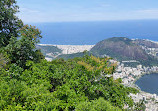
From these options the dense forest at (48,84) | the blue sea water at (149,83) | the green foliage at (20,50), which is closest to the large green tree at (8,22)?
the dense forest at (48,84)

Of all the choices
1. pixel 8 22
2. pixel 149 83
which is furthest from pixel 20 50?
pixel 149 83

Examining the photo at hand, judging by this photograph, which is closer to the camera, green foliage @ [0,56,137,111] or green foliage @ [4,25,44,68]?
green foliage @ [0,56,137,111]

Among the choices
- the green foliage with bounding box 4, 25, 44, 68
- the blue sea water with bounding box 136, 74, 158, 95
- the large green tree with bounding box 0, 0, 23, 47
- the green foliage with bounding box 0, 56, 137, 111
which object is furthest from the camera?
the blue sea water with bounding box 136, 74, 158, 95

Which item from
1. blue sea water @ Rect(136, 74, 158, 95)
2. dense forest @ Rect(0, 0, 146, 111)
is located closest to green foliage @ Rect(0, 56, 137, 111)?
dense forest @ Rect(0, 0, 146, 111)

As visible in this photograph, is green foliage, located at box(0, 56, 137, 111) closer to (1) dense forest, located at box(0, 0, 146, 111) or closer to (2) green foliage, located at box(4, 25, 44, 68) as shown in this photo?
(1) dense forest, located at box(0, 0, 146, 111)

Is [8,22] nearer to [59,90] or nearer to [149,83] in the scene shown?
[59,90]

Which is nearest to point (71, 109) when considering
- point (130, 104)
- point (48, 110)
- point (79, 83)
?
point (48, 110)

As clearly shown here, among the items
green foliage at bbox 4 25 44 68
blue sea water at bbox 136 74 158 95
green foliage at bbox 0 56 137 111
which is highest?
green foliage at bbox 4 25 44 68

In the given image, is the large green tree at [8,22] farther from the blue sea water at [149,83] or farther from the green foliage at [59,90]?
the blue sea water at [149,83]
